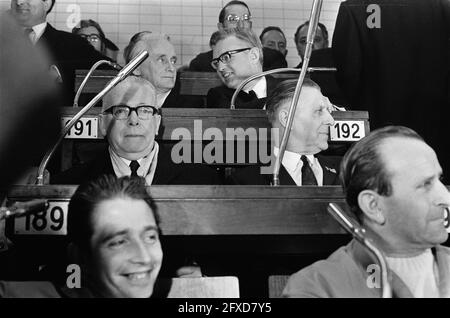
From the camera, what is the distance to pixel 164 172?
2035 mm

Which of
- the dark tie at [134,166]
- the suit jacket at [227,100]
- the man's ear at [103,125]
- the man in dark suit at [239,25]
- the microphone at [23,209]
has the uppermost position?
the man in dark suit at [239,25]

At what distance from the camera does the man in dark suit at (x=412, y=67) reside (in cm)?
264

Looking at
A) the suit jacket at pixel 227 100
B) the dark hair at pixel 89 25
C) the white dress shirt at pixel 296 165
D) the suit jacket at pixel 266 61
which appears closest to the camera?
the white dress shirt at pixel 296 165

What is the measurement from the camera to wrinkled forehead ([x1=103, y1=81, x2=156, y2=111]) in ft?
6.89

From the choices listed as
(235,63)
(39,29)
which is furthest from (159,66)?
(39,29)

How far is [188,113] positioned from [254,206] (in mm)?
1022

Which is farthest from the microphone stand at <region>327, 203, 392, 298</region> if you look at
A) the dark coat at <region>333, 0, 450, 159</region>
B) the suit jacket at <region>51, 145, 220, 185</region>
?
the dark coat at <region>333, 0, 450, 159</region>

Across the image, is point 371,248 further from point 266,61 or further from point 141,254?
point 266,61

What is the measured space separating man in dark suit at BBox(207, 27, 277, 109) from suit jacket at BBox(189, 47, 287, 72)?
572mm

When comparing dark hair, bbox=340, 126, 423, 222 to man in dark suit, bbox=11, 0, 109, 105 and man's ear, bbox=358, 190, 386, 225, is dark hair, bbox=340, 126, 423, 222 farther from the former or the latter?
man in dark suit, bbox=11, 0, 109, 105

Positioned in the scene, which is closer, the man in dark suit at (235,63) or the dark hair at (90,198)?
the dark hair at (90,198)

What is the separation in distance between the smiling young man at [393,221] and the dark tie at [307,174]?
609 mm

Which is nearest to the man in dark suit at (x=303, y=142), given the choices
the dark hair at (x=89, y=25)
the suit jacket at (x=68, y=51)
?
the suit jacket at (x=68, y=51)

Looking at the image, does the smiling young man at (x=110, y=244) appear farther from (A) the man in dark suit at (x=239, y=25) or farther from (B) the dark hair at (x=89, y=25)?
(B) the dark hair at (x=89, y=25)
